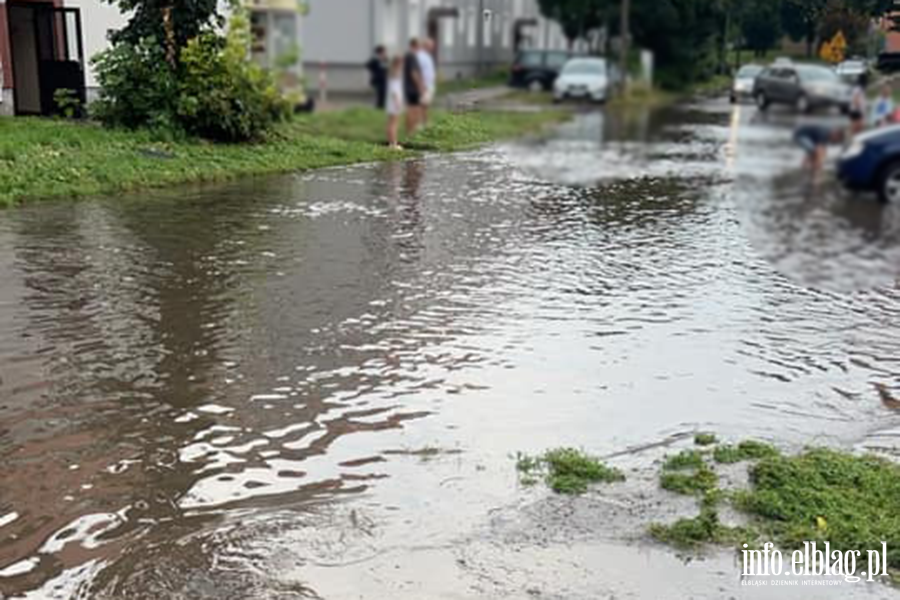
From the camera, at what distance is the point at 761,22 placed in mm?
1934

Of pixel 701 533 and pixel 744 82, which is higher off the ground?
pixel 744 82

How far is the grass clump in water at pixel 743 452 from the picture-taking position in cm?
519

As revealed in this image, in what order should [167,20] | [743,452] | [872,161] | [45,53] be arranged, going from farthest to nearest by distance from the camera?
[45,53] < [167,20] < [743,452] < [872,161]

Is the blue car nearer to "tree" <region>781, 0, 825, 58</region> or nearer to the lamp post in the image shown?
"tree" <region>781, 0, 825, 58</region>

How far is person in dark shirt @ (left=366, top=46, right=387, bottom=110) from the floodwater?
0.35 meters

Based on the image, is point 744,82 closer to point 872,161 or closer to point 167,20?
point 872,161

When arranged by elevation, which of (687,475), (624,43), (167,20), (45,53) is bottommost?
(687,475)

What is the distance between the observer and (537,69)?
2.02 meters

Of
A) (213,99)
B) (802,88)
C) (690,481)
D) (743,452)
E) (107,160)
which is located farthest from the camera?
(107,160)

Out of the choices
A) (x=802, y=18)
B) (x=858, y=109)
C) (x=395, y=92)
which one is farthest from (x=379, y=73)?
Answer: (x=858, y=109)

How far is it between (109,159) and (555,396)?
32.8ft

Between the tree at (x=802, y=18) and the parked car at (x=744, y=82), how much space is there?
11cm

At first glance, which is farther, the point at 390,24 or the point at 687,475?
the point at 687,475

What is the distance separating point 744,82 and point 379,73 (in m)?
A: 0.72
